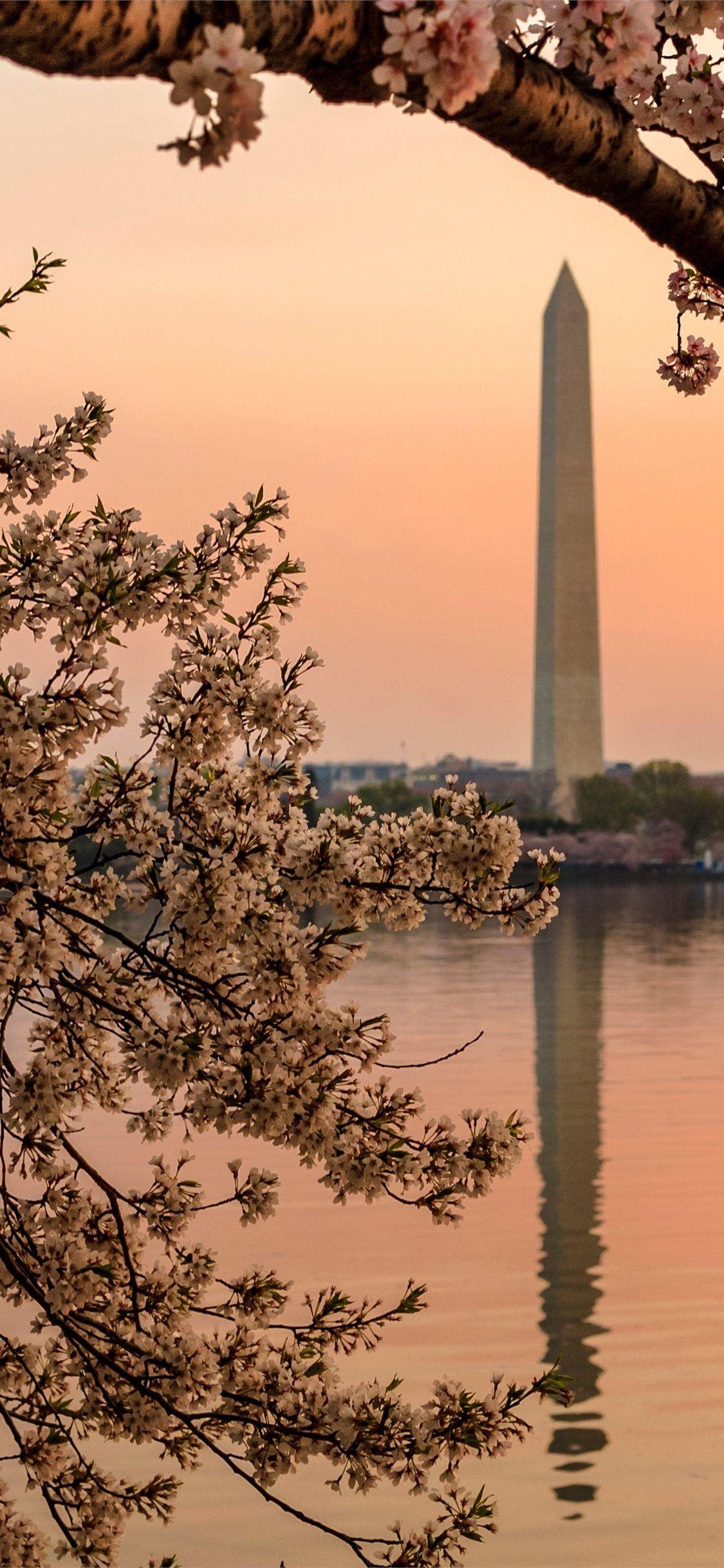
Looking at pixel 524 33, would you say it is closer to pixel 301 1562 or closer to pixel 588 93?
pixel 588 93

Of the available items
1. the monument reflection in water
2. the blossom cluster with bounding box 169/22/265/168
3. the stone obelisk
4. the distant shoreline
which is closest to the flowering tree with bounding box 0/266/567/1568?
the monument reflection in water

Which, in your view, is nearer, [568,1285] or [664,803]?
[568,1285]

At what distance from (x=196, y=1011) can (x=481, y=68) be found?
10.6 ft

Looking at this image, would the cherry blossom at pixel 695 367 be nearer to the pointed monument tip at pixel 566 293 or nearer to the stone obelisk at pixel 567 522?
the stone obelisk at pixel 567 522

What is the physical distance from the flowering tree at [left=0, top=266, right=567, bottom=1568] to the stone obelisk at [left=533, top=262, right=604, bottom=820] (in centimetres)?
8172

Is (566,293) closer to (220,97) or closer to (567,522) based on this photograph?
(567,522)

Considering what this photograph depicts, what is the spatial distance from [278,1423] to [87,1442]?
523 centimetres

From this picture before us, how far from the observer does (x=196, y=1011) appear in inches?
227

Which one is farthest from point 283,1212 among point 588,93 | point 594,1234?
point 588,93

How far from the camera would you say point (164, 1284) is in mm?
6219

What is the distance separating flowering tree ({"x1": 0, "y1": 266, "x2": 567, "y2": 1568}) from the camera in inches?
219

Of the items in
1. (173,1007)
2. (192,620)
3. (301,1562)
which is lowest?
(301,1562)

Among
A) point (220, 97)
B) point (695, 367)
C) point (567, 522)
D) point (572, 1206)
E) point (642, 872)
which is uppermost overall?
point (567, 522)

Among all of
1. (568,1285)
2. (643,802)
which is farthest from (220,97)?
(643,802)
